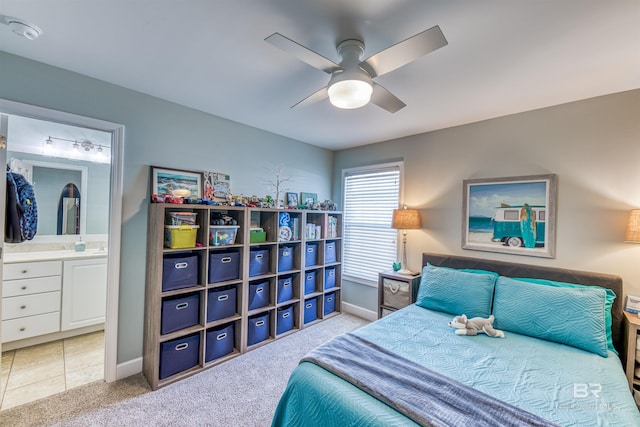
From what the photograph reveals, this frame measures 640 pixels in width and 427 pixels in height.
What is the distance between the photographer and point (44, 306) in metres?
2.78

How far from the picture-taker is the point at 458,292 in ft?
7.98

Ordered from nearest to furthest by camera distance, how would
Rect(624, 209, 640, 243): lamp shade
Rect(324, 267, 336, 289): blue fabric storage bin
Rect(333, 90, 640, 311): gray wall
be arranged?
Rect(624, 209, 640, 243): lamp shade → Rect(333, 90, 640, 311): gray wall → Rect(324, 267, 336, 289): blue fabric storage bin

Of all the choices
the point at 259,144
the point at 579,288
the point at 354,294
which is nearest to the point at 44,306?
the point at 259,144

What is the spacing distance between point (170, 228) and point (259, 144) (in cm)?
150

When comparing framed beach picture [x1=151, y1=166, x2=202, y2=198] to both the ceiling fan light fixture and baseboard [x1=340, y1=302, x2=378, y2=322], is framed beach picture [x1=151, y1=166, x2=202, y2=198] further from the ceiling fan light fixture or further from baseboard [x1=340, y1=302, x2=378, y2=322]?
baseboard [x1=340, y1=302, x2=378, y2=322]

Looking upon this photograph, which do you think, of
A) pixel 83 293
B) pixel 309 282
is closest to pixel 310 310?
pixel 309 282

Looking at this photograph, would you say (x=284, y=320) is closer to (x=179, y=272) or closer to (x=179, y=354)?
(x=179, y=354)

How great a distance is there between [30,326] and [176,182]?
212cm

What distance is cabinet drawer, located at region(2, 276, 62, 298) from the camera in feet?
8.55

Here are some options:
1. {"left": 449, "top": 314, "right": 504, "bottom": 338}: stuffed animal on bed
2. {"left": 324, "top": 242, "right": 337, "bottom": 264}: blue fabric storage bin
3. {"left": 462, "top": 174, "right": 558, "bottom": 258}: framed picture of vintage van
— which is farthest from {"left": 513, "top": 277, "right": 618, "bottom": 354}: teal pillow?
{"left": 324, "top": 242, "right": 337, "bottom": 264}: blue fabric storage bin

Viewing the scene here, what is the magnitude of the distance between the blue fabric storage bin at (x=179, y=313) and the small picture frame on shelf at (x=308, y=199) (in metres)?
1.82

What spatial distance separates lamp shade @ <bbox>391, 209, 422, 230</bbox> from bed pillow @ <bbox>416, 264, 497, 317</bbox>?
0.62 metres

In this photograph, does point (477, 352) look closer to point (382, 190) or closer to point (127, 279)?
point (382, 190)

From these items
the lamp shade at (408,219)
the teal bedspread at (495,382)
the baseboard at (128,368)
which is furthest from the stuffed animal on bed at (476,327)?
the baseboard at (128,368)
